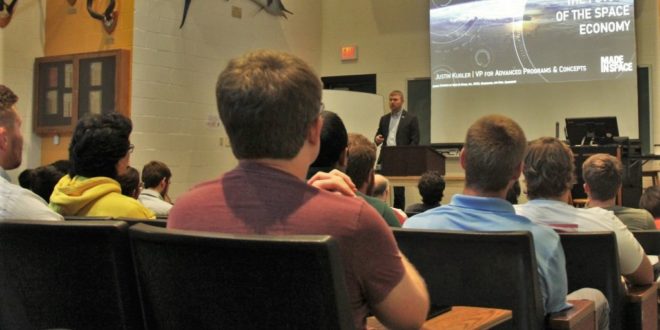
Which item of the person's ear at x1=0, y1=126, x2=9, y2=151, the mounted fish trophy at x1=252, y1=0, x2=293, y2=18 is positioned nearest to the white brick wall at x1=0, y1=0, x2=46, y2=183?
the mounted fish trophy at x1=252, y1=0, x2=293, y2=18

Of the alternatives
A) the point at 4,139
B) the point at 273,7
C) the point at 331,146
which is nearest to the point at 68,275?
the point at 4,139

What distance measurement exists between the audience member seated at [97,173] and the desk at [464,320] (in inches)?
51.4

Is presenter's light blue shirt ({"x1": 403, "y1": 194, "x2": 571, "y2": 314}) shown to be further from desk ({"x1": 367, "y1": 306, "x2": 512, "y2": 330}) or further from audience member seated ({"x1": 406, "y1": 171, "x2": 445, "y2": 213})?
audience member seated ({"x1": 406, "y1": 171, "x2": 445, "y2": 213})

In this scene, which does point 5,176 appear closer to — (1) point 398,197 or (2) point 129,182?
(2) point 129,182

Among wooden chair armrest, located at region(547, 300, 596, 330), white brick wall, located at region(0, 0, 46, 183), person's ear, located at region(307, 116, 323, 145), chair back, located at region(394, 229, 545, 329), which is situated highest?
white brick wall, located at region(0, 0, 46, 183)

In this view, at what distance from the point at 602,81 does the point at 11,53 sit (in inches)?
221

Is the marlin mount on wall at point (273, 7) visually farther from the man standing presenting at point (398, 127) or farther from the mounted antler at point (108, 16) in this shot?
the mounted antler at point (108, 16)

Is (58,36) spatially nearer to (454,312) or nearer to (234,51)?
(234,51)

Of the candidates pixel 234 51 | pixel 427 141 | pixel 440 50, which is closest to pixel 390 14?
pixel 440 50

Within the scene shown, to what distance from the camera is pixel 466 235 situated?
1.43 meters

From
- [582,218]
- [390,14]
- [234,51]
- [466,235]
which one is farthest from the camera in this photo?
[390,14]

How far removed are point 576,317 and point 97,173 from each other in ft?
5.35

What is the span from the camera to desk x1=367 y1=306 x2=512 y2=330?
1142mm

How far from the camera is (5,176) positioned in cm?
164
